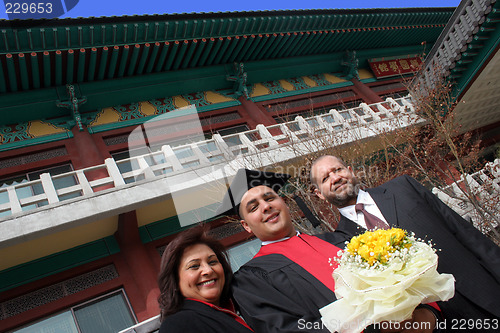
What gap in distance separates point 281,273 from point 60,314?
5.92 metres

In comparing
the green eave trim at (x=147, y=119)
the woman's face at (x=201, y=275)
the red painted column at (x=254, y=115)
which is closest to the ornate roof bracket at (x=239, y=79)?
the red painted column at (x=254, y=115)

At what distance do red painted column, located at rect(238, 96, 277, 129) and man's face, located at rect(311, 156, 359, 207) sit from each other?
337 inches

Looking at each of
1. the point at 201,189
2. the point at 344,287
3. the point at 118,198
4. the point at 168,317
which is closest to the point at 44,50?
the point at 118,198

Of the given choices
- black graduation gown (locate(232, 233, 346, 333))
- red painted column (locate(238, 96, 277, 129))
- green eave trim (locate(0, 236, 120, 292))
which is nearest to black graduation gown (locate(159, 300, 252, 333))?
black graduation gown (locate(232, 233, 346, 333))

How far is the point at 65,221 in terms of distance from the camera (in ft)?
21.8

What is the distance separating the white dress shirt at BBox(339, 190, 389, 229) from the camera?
10.3 ft

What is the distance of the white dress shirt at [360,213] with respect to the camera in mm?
3135

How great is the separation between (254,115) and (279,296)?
32.2 feet

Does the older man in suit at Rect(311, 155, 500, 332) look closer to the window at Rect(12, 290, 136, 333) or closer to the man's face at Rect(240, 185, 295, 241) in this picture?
the man's face at Rect(240, 185, 295, 241)

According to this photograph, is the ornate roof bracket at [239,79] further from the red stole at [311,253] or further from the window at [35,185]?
the red stole at [311,253]

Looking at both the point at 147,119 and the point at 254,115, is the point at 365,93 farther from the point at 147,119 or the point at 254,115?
the point at 147,119

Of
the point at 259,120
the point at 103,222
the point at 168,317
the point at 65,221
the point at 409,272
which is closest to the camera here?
the point at 409,272

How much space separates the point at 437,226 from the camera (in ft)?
9.53

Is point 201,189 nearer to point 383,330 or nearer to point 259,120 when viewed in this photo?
point 259,120
